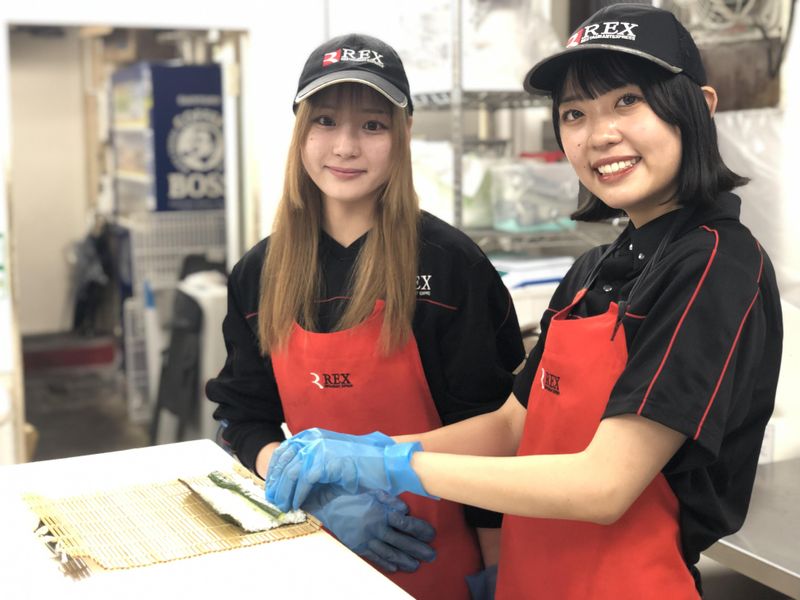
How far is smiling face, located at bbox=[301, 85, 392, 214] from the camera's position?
6.11 feet

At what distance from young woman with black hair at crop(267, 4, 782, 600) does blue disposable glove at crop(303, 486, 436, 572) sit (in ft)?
0.65

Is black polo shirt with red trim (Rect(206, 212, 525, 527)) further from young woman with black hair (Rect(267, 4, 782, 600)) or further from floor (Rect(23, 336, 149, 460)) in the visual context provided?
floor (Rect(23, 336, 149, 460))

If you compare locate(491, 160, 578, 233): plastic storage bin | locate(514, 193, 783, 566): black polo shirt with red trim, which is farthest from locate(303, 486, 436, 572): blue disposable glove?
locate(491, 160, 578, 233): plastic storage bin

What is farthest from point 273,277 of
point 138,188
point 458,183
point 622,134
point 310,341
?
point 138,188

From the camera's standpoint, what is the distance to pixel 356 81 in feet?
5.92

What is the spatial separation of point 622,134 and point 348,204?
75 centimetres

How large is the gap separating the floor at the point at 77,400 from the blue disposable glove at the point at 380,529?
157 inches

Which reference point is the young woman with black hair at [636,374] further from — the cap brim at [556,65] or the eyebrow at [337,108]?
the eyebrow at [337,108]

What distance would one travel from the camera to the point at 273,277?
6.46 feet

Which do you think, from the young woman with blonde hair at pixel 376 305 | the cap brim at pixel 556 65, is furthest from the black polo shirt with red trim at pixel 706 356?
the young woman with blonde hair at pixel 376 305

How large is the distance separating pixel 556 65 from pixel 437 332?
663 mm

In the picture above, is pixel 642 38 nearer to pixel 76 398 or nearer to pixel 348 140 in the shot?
pixel 348 140

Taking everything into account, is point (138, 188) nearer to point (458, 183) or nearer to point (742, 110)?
Answer: point (458, 183)

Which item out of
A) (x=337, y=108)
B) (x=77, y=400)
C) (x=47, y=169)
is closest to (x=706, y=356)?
(x=337, y=108)
